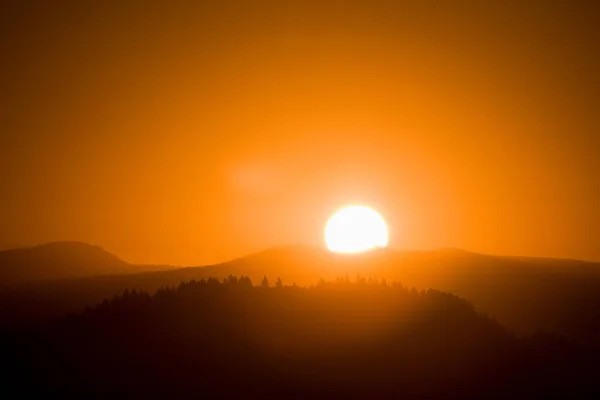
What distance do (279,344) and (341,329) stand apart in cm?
1730

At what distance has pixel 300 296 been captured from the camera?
15112cm

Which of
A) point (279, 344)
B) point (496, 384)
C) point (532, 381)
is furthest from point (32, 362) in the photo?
point (532, 381)

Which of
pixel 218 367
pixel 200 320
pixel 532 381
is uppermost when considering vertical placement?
pixel 200 320

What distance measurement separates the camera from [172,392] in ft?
364

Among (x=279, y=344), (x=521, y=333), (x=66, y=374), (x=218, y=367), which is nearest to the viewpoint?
(x=66, y=374)

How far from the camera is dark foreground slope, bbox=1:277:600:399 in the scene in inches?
4510

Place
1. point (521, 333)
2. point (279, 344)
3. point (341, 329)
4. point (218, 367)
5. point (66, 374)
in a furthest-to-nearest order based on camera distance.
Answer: point (521, 333)
point (341, 329)
point (279, 344)
point (218, 367)
point (66, 374)

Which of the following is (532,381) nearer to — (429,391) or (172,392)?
(429,391)

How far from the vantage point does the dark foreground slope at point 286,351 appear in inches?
4510

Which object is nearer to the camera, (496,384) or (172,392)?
(172,392)

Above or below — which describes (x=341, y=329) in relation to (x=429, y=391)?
above

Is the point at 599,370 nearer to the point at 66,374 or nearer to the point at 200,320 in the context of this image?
the point at 200,320

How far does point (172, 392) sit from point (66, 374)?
64.1 ft

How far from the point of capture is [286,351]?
131 m
